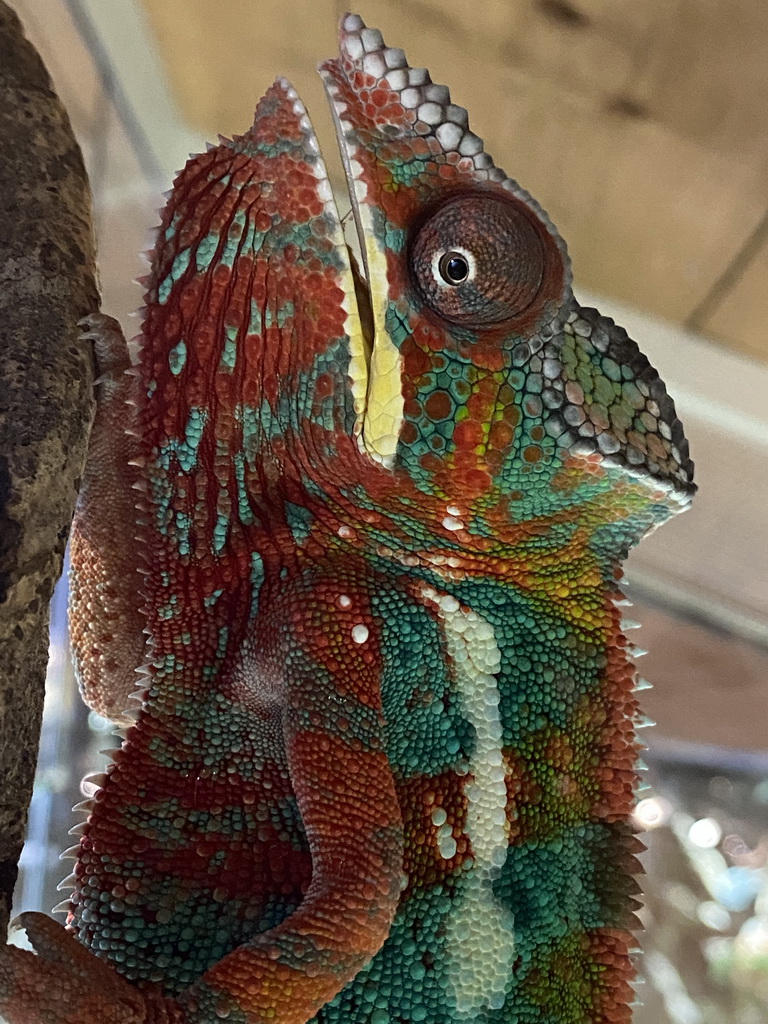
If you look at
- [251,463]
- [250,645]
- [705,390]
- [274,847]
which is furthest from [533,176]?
[274,847]

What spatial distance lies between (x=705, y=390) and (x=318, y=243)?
196 centimetres

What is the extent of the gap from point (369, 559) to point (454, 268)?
362 millimetres

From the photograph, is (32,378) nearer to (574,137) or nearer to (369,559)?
(369,559)

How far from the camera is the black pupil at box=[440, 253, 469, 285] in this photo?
0.96m

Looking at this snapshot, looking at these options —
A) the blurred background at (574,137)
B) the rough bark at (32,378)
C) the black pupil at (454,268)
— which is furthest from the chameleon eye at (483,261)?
the blurred background at (574,137)

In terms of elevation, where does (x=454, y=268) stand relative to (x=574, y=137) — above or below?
below

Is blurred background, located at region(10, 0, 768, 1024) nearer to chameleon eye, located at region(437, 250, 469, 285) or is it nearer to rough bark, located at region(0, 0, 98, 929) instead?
rough bark, located at region(0, 0, 98, 929)

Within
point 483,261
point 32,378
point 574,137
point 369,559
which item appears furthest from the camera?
point 574,137

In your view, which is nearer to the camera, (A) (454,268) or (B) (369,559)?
(A) (454,268)

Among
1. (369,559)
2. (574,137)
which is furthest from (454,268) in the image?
(574,137)

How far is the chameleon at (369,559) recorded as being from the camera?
96cm

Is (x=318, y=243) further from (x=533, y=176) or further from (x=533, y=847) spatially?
(x=533, y=176)

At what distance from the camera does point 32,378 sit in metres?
0.85

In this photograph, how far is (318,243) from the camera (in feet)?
3.29
